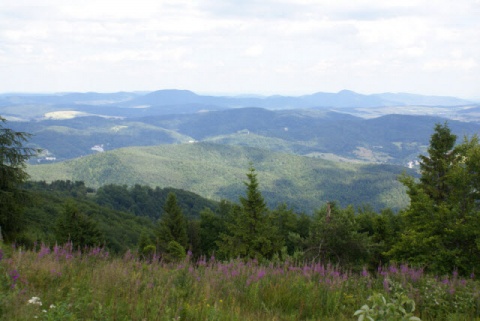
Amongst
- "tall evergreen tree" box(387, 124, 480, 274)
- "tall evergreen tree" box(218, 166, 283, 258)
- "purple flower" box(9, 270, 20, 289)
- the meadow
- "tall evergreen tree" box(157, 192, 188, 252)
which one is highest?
"purple flower" box(9, 270, 20, 289)

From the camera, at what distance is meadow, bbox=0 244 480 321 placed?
13.5ft

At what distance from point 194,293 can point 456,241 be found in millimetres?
20774

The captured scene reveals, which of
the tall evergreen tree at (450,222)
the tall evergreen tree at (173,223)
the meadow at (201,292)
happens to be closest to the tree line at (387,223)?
the tall evergreen tree at (450,222)

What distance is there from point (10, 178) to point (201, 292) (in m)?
20.2

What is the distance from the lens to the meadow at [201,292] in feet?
13.5

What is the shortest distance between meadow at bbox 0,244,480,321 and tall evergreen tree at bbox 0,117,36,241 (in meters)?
16.5

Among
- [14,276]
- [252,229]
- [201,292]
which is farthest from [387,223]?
[14,276]

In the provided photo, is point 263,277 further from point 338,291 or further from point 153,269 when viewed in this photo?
point 153,269

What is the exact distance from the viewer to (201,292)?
5090mm

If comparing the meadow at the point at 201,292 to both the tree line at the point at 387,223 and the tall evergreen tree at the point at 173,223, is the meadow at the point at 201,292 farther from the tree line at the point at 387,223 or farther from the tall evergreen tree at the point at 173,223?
the tall evergreen tree at the point at 173,223

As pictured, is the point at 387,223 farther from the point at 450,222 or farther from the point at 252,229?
the point at 252,229

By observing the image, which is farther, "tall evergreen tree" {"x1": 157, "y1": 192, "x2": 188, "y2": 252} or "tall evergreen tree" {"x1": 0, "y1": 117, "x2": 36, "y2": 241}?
"tall evergreen tree" {"x1": 157, "y1": 192, "x2": 188, "y2": 252}

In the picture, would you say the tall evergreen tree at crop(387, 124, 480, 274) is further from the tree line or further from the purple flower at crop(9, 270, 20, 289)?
the purple flower at crop(9, 270, 20, 289)

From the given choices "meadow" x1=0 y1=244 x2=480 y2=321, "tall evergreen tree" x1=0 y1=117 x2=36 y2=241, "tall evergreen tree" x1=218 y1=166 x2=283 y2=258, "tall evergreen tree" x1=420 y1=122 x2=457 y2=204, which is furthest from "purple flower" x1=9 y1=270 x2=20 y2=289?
"tall evergreen tree" x1=218 y1=166 x2=283 y2=258
